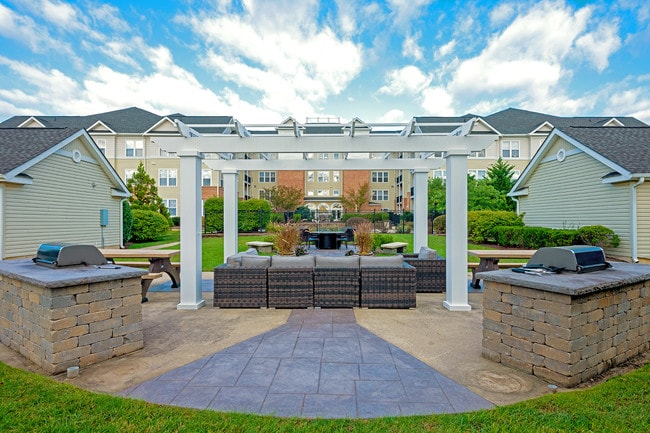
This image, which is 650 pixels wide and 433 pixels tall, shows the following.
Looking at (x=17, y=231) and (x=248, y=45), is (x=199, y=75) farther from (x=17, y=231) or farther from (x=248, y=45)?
(x=17, y=231)

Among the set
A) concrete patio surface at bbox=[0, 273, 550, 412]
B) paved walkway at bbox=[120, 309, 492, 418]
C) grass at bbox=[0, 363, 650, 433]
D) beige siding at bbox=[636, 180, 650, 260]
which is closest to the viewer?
grass at bbox=[0, 363, 650, 433]

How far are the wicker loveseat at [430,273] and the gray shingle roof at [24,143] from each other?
1159 centimetres

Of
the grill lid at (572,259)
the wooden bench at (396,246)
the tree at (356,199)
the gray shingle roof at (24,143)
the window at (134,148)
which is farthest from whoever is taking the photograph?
the tree at (356,199)

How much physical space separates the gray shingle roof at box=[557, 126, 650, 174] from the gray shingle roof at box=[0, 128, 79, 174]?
61.8 feet

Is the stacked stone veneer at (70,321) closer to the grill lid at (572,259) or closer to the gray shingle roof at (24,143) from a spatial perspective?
the grill lid at (572,259)

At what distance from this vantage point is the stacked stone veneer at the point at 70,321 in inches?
125

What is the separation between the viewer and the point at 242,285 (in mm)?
5578

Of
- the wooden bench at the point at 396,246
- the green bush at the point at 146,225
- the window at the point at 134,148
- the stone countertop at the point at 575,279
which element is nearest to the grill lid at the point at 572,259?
the stone countertop at the point at 575,279

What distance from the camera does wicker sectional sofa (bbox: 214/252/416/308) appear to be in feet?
18.2

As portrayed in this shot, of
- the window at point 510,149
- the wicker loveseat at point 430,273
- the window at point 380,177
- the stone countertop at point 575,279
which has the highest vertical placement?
the window at point 510,149

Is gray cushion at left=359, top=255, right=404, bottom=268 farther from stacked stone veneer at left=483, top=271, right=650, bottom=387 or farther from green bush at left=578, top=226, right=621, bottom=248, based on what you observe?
green bush at left=578, top=226, right=621, bottom=248

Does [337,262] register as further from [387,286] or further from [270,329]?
[270,329]

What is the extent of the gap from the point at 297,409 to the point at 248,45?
12798mm

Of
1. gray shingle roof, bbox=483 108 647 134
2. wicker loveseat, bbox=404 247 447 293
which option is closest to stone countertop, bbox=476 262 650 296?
wicker loveseat, bbox=404 247 447 293
